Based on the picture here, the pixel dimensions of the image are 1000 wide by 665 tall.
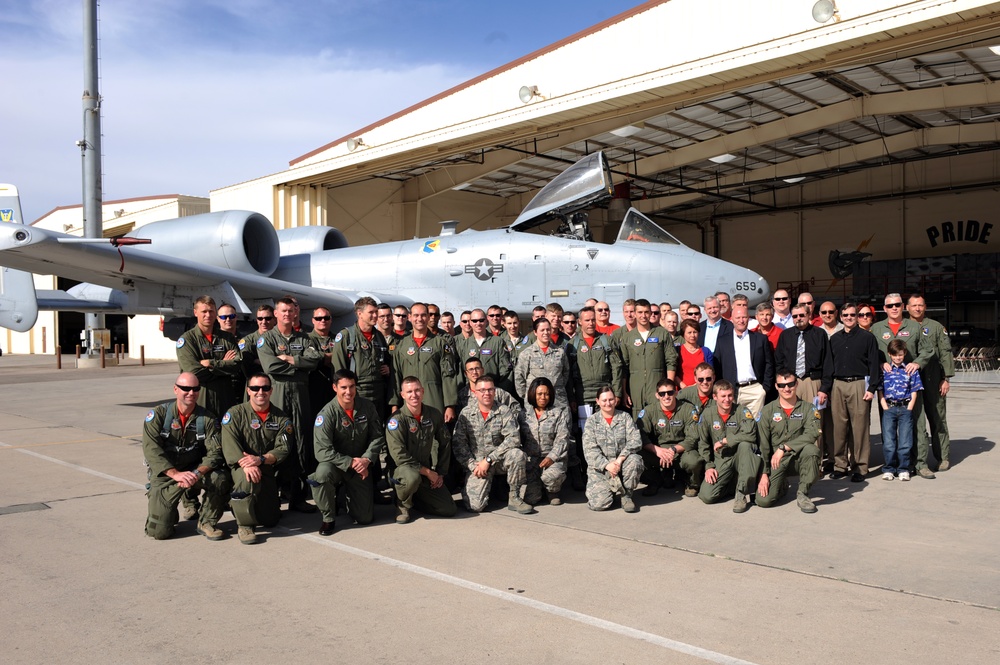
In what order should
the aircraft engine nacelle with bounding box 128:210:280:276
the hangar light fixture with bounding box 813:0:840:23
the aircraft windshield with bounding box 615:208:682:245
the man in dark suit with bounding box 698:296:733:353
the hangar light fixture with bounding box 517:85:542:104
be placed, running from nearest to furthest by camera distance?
the man in dark suit with bounding box 698:296:733:353 < the aircraft windshield with bounding box 615:208:682:245 < the aircraft engine nacelle with bounding box 128:210:280:276 < the hangar light fixture with bounding box 813:0:840:23 < the hangar light fixture with bounding box 517:85:542:104

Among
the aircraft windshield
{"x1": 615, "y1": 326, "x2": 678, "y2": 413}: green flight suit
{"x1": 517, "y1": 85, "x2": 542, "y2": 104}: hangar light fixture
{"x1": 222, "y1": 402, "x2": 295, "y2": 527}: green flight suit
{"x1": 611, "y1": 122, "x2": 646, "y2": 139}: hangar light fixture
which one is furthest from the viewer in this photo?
{"x1": 611, "y1": 122, "x2": 646, "y2": 139}: hangar light fixture

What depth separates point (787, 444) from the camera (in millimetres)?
5707

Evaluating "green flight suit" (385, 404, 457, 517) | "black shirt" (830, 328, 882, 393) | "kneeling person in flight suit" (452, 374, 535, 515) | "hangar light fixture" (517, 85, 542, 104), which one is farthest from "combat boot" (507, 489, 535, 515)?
"hangar light fixture" (517, 85, 542, 104)

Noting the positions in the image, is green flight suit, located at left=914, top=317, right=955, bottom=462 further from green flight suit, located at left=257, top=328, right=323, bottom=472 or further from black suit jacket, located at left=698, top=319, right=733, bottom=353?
green flight suit, located at left=257, top=328, right=323, bottom=472

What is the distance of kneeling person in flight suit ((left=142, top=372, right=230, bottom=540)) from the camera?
4.93 meters

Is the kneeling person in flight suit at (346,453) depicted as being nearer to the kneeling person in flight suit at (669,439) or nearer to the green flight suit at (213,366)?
the green flight suit at (213,366)

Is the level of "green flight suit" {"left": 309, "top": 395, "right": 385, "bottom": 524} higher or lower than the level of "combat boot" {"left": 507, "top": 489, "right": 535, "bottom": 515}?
higher

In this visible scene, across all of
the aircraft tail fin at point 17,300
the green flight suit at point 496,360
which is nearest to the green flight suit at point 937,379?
the green flight suit at point 496,360

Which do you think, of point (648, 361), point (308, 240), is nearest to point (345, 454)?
point (648, 361)

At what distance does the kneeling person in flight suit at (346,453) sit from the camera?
5098 mm

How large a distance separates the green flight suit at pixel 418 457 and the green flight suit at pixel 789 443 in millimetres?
2394

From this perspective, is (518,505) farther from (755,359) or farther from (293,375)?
(755,359)

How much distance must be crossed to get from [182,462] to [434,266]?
22.8ft

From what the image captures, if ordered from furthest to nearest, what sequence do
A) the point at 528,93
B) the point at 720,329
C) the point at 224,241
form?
the point at 528,93 < the point at 224,241 < the point at 720,329
